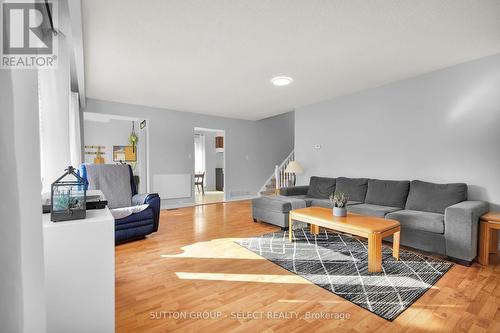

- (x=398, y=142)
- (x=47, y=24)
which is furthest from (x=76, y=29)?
(x=398, y=142)

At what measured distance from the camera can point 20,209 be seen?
77 centimetres

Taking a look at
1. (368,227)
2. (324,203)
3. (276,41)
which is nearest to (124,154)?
(324,203)

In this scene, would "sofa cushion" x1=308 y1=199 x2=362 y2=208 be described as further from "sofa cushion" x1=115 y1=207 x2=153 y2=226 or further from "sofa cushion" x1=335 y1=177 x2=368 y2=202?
"sofa cushion" x1=115 y1=207 x2=153 y2=226

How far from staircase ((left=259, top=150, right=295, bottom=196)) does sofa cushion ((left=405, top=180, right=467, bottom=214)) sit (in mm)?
3443

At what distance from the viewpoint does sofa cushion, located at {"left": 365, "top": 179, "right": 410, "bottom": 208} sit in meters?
3.81

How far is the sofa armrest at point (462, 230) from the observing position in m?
2.57

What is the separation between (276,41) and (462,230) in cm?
287

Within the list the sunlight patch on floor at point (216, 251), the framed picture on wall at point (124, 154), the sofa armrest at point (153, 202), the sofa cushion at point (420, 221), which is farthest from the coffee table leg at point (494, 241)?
the framed picture on wall at point (124, 154)

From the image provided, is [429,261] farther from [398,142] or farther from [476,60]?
[476,60]

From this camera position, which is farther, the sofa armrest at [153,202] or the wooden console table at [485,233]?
the sofa armrest at [153,202]

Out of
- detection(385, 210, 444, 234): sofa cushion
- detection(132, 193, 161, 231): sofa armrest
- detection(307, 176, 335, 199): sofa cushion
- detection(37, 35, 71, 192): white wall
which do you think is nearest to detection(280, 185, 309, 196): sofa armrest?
detection(307, 176, 335, 199): sofa cushion

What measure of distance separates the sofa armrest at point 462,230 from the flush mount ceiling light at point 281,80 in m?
2.78

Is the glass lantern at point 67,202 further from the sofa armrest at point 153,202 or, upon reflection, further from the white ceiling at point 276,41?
the sofa armrest at point 153,202

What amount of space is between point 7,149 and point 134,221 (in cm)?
292
